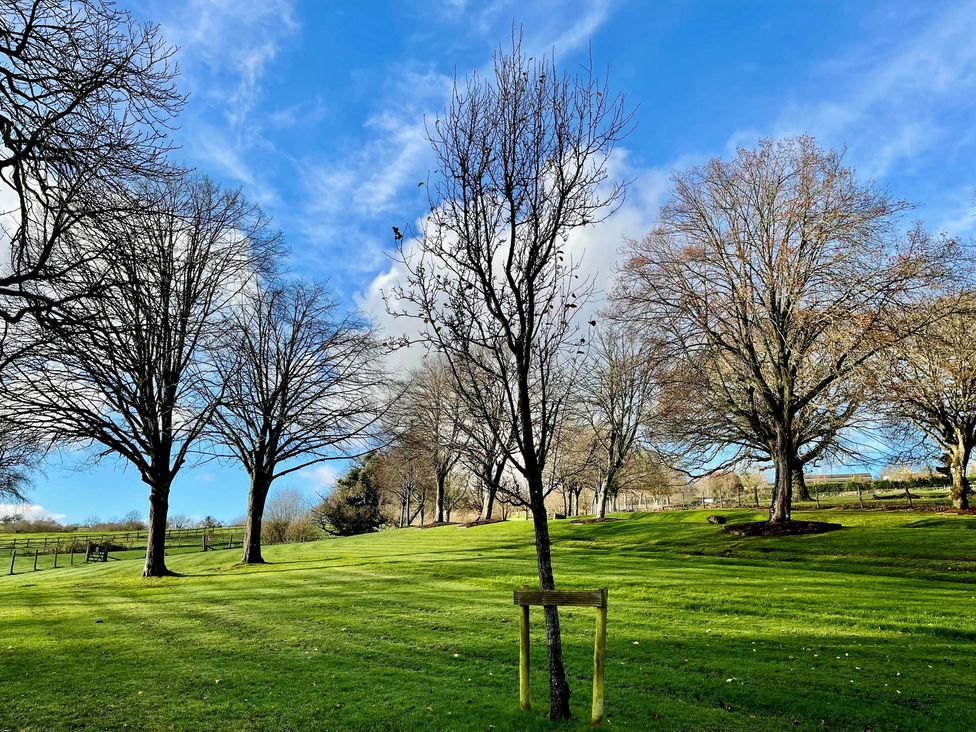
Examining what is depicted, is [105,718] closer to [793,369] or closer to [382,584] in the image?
[382,584]

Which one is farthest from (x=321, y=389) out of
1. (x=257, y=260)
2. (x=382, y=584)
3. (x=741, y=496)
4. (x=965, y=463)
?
(x=741, y=496)

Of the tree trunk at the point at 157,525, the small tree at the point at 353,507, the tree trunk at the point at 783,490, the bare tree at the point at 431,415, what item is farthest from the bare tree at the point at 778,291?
the small tree at the point at 353,507

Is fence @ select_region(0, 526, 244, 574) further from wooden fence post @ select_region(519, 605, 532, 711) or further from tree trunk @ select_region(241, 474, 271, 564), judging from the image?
wooden fence post @ select_region(519, 605, 532, 711)

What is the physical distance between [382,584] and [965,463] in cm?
2872

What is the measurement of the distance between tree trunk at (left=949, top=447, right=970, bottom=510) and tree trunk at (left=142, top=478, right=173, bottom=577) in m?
33.3

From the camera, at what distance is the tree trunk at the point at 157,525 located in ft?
65.4

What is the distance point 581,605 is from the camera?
19.4 feet

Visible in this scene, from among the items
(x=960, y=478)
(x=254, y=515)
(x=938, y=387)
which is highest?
(x=938, y=387)

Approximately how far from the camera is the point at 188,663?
856 cm

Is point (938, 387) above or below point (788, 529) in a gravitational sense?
above

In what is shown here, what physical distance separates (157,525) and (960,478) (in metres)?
34.6

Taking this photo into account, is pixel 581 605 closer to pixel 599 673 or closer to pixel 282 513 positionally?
pixel 599 673

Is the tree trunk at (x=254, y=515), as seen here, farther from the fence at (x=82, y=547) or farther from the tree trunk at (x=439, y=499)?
the tree trunk at (x=439, y=499)

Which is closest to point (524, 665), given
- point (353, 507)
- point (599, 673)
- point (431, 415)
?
point (599, 673)
